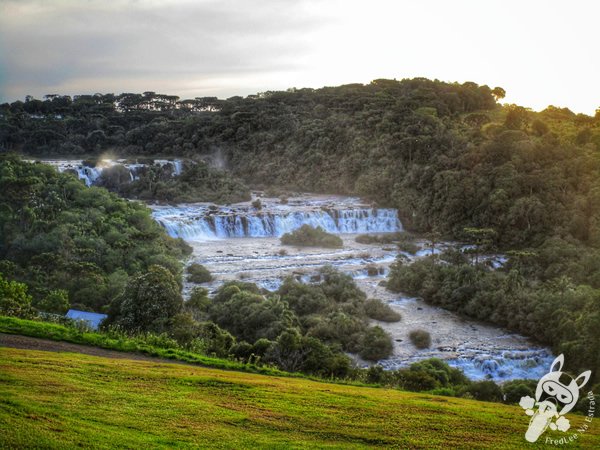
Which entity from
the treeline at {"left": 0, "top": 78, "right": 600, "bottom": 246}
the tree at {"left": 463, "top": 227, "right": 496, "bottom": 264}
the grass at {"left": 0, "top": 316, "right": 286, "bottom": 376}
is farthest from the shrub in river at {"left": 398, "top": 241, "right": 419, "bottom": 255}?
the grass at {"left": 0, "top": 316, "right": 286, "bottom": 376}

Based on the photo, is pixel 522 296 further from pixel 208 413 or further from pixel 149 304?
pixel 208 413

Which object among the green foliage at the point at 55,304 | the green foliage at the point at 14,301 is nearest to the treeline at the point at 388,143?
the green foliage at the point at 55,304

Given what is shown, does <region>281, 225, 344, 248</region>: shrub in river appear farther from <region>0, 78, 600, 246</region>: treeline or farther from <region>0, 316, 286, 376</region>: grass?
<region>0, 316, 286, 376</region>: grass

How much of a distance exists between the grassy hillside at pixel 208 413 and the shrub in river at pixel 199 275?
20.3 m

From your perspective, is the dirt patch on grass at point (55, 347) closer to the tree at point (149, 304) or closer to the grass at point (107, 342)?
the grass at point (107, 342)

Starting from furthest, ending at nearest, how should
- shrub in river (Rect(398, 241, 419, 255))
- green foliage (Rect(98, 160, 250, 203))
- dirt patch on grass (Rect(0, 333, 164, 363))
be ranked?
green foliage (Rect(98, 160, 250, 203)) < shrub in river (Rect(398, 241, 419, 255)) < dirt patch on grass (Rect(0, 333, 164, 363))

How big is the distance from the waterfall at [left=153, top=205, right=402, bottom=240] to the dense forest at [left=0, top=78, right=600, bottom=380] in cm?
299

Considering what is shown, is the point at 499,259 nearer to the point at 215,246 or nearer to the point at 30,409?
the point at 215,246

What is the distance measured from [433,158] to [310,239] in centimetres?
1806

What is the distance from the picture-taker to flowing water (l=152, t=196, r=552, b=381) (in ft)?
82.8

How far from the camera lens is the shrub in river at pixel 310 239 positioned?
45.2m

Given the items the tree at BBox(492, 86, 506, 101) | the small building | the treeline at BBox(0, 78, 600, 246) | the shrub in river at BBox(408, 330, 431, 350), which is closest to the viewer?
the small building

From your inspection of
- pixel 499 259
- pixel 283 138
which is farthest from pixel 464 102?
pixel 499 259

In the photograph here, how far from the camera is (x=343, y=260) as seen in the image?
40188mm
